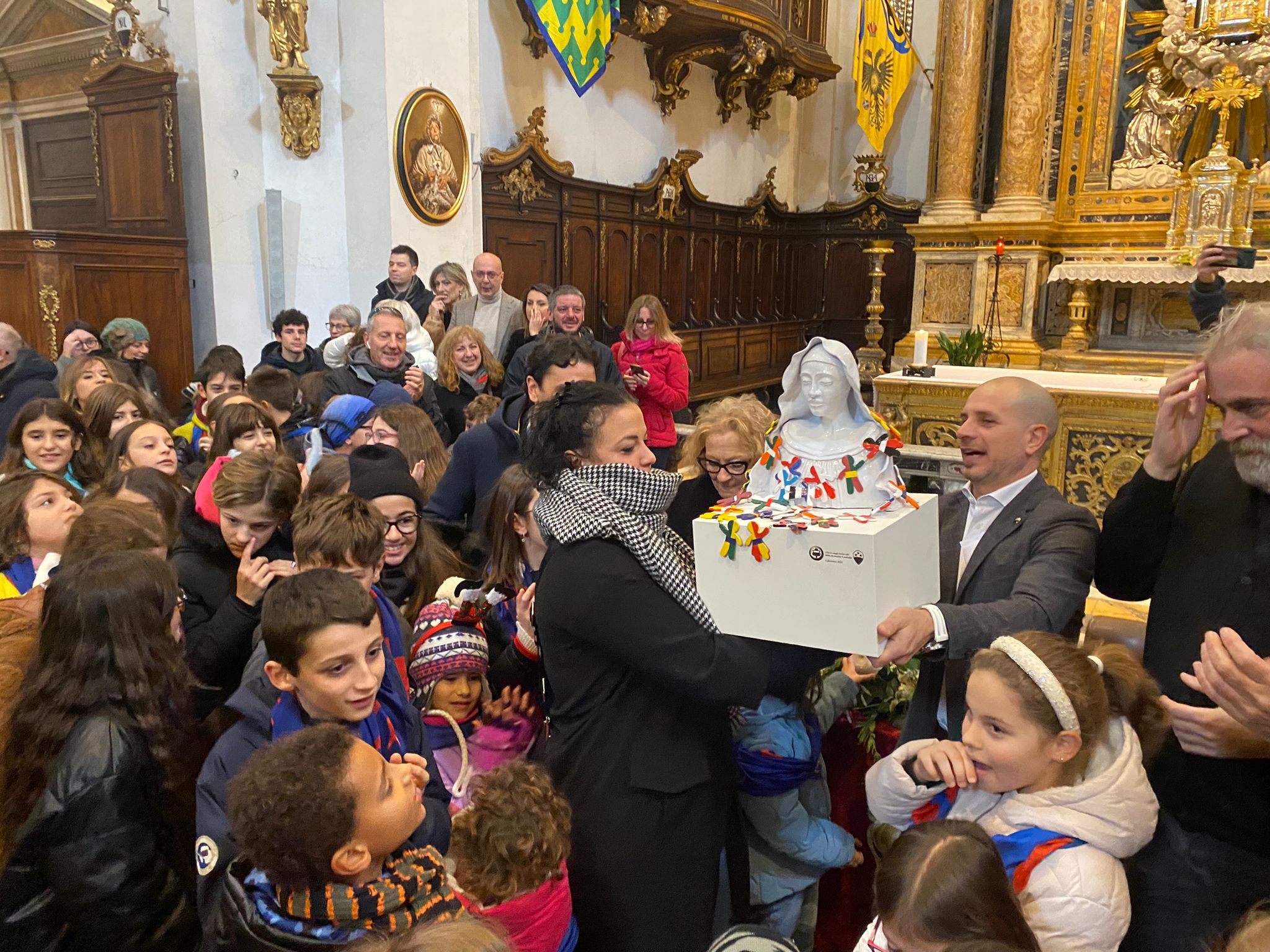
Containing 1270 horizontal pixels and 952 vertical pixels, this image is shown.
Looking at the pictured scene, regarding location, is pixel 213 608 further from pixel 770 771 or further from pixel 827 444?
pixel 827 444

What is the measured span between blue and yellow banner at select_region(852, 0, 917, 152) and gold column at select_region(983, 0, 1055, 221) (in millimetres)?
1259

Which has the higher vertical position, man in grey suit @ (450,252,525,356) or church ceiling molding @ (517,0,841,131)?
church ceiling molding @ (517,0,841,131)

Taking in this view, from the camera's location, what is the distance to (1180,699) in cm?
194

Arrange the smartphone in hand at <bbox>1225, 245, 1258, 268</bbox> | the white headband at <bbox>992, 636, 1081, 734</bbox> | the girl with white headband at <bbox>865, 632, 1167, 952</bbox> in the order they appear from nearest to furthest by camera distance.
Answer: the girl with white headband at <bbox>865, 632, 1167, 952</bbox> → the white headband at <bbox>992, 636, 1081, 734</bbox> → the smartphone in hand at <bbox>1225, 245, 1258, 268</bbox>

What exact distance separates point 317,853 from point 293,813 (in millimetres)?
78

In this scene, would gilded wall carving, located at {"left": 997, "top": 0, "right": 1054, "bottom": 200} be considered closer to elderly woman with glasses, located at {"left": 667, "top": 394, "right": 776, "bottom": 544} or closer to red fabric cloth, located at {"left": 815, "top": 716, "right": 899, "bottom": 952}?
elderly woman with glasses, located at {"left": 667, "top": 394, "right": 776, "bottom": 544}

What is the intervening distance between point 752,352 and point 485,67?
17.9 feet

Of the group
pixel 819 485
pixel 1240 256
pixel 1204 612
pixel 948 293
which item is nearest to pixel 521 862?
pixel 819 485

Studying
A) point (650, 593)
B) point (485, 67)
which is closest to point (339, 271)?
point (485, 67)

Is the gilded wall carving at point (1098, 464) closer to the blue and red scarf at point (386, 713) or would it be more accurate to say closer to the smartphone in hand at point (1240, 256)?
the smartphone in hand at point (1240, 256)

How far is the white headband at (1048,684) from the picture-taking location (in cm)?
167

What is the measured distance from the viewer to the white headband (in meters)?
1.67

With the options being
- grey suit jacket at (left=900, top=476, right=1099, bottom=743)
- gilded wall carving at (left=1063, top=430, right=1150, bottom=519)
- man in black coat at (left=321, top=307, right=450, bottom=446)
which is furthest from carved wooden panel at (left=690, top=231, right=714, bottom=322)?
grey suit jacket at (left=900, top=476, right=1099, bottom=743)

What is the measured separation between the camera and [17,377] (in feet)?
15.0
